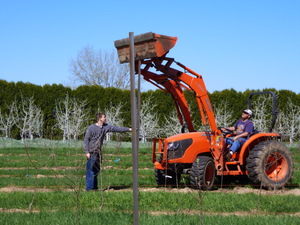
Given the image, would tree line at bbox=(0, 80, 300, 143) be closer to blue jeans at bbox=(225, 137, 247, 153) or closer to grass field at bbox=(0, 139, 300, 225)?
blue jeans at bbox=(225, 137, 247, 153)

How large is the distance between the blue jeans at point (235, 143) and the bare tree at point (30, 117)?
1416cm

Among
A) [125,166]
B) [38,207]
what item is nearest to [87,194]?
[38,207]

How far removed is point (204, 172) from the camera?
8.96 m

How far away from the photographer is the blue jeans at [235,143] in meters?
9.41

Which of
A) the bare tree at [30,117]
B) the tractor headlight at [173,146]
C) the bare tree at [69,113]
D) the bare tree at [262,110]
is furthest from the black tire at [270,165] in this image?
the bare tree at [30,117]

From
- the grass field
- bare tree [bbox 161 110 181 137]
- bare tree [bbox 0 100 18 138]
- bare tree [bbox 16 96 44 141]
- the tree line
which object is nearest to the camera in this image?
the grass field

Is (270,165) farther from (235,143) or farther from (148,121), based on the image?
(148,121)

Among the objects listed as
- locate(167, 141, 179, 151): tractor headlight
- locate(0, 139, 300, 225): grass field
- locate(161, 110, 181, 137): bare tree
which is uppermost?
locate(161, 110, 181, 137): bare tree

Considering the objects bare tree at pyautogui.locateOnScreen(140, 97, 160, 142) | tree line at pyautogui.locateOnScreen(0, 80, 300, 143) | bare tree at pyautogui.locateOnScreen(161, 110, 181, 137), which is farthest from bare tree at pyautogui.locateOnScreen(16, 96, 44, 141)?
bare tree at pyautogui.locateOnScreen(161, 110, 181, 137)

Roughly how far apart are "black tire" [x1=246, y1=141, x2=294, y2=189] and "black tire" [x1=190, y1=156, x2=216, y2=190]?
0.74m

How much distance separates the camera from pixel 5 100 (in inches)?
938

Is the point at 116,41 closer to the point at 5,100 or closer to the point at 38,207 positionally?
the point at 38,207

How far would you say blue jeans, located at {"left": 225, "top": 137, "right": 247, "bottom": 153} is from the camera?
30.9 ft

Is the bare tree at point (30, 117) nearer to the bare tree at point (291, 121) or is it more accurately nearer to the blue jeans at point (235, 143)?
the bare tree at point (291, 121)
